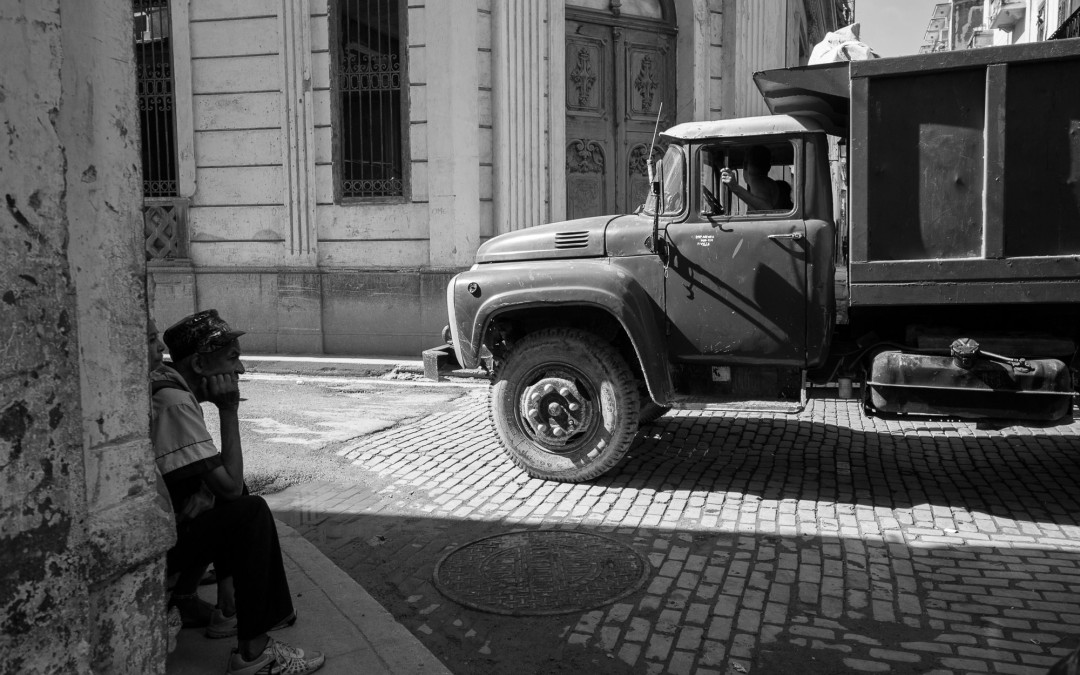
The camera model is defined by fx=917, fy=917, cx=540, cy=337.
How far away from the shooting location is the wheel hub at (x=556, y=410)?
6.27m

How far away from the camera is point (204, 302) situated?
12.9 m

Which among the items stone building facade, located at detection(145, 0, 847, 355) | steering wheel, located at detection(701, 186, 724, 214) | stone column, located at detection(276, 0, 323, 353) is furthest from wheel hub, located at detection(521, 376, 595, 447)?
stone column, located at detection(276, 0, 323, 353)

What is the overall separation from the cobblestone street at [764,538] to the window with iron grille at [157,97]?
733 cm

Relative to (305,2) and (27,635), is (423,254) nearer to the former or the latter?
(305,2)

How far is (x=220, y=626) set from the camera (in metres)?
3.64

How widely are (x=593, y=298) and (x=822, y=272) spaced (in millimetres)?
1453

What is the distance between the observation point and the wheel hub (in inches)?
247

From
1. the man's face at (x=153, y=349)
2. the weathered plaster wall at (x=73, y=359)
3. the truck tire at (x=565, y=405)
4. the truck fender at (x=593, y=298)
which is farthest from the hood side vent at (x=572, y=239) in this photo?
the weathered plaster wall at (x=73, y=359)

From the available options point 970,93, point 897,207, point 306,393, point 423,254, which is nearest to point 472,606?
point 897,207

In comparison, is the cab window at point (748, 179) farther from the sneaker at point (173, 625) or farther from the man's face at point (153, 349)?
the sneaker at point (173, 625)

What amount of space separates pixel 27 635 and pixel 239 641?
1.00 meters

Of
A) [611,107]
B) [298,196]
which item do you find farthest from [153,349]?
[611,107]

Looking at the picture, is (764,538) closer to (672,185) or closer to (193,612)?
(672,185)

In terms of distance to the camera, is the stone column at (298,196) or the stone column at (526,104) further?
the stone column at (298,196)
